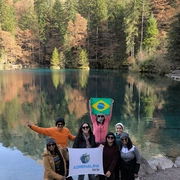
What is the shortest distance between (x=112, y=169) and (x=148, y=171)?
5.61 feet

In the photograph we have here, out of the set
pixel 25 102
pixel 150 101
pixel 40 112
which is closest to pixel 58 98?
pixel 25 102

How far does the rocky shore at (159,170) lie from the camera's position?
4.75 m

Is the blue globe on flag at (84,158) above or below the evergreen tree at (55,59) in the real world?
below

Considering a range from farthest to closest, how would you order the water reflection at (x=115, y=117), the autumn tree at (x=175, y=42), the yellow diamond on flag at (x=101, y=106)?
1. the autumn tree at (x=175, y=42)
2. the water reflection at (x=115, y=117)
3. the yellow diamond on flag at (x=101, y=106)

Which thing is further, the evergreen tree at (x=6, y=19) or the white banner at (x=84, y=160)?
the evergreen tree at (x=6, y=19)

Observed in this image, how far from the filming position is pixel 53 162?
3.29m

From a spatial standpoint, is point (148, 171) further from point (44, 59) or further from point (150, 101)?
point (44, 59)

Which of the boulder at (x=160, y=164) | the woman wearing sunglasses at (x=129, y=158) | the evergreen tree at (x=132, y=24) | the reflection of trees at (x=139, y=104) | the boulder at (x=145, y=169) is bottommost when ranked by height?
the reflection of trees at (x=139, y=104)

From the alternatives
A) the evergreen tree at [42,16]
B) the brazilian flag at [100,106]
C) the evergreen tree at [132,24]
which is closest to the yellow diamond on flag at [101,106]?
the brazilian flag at [100,106]

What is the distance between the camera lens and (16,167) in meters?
5.92

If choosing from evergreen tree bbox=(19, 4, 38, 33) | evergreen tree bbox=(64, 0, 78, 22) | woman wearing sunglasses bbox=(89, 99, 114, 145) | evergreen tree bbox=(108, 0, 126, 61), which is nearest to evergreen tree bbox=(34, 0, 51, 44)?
evergreen tree bbox=(19, 4, 38, 33)

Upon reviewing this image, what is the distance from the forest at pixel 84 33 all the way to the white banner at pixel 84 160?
3294 centimetres

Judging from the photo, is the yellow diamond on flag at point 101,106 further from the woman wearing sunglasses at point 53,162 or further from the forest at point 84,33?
the forest at point 84,33

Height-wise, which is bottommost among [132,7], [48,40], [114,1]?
[48,40]
